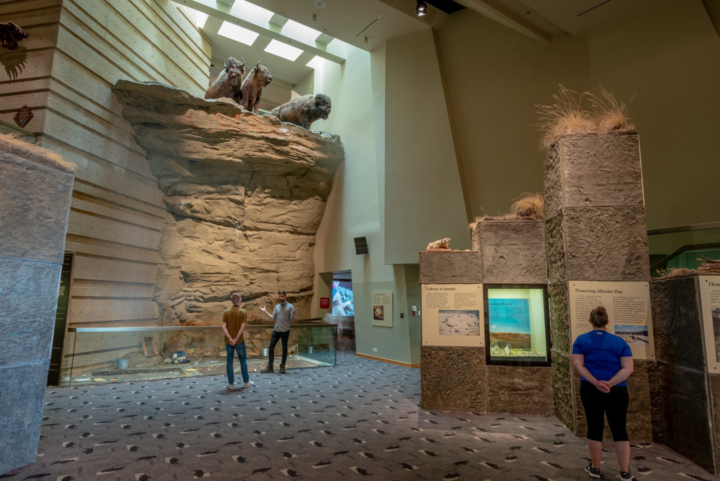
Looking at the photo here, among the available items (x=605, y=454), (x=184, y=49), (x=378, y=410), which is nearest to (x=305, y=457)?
(x=378, y=410)

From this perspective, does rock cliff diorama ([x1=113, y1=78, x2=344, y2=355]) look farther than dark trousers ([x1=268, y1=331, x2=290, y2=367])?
Yes

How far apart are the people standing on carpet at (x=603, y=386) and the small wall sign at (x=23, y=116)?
9727mm

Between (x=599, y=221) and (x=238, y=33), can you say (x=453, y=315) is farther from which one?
(x=238, y=33)

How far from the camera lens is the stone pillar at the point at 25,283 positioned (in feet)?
11.0

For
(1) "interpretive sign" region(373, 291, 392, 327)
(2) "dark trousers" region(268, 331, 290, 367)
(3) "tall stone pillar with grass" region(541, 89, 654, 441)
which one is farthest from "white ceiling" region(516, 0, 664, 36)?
(2) "dark trousers" region(268, 331, 290, 367)

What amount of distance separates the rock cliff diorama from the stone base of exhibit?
7502 millimetres

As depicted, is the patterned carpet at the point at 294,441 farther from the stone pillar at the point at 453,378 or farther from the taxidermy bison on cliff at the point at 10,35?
the taxidermy bison on cliff at the point at 10,35

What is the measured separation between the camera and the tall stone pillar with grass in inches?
179

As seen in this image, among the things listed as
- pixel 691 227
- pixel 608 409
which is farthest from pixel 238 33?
pixel 608 409

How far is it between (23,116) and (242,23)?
6.67 meters

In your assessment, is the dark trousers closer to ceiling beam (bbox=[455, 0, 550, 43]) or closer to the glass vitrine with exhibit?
the glass vitrine with exhibit

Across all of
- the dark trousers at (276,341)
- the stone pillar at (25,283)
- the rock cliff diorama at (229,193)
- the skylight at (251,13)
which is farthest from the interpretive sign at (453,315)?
the skylight at (251,13)

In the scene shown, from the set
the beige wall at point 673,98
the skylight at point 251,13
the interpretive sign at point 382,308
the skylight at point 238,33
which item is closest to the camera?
the beige wall at point 673,98

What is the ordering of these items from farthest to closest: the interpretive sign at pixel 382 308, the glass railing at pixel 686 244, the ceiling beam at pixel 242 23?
the ceiling beam at pixel 242 23, the interpretive sign at pixel 382 308, the glass railing at pixel 686 244
